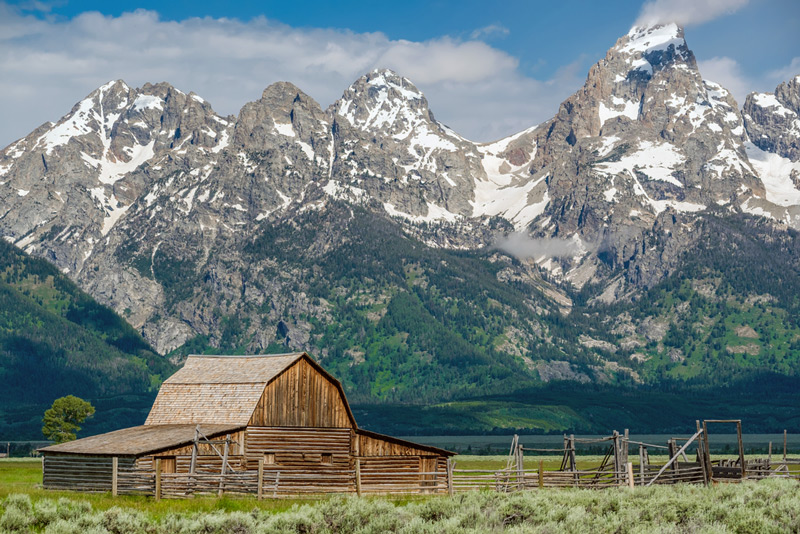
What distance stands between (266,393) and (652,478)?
80.3ft

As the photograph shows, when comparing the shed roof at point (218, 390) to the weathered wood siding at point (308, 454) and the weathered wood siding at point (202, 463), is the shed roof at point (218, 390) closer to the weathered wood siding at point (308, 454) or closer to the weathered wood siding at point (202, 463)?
the weathered wood siding at point (308, 454)

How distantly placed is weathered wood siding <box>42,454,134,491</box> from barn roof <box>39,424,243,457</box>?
0.59 m

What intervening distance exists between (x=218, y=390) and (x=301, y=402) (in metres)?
5.64

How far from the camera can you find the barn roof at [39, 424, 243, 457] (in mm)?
59000

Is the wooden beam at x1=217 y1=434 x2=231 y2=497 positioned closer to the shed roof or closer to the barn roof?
the barn roof

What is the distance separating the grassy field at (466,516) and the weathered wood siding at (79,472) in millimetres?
15892

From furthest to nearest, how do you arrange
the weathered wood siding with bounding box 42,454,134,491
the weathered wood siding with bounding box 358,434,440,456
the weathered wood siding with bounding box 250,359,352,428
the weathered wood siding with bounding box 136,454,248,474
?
1. the weathered wood siding with bounding box 358,434,440,456
2. the weathered wood siding with bounding box 250,359,352,428
3. the weathered wood siding with bounding box 42,454,134,491
4. the weathered wood siding with bounding box 136,454,248,474

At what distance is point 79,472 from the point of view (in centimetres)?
6172

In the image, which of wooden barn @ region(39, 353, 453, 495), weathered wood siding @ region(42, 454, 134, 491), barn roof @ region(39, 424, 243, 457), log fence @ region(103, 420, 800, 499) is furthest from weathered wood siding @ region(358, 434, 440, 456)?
weathered wood siding @ region(42, 454, 134, 491)

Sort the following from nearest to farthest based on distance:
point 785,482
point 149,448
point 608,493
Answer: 1. point 608,493
2. point 785,482
3. point 149,448

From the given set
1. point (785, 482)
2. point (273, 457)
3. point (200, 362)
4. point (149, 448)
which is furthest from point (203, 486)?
point (785, 482)

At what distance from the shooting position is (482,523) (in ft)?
127

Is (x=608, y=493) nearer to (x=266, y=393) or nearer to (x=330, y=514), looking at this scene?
(x=330, y=514)

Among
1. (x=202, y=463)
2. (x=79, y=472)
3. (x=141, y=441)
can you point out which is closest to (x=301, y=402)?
(x=202, y=463)
